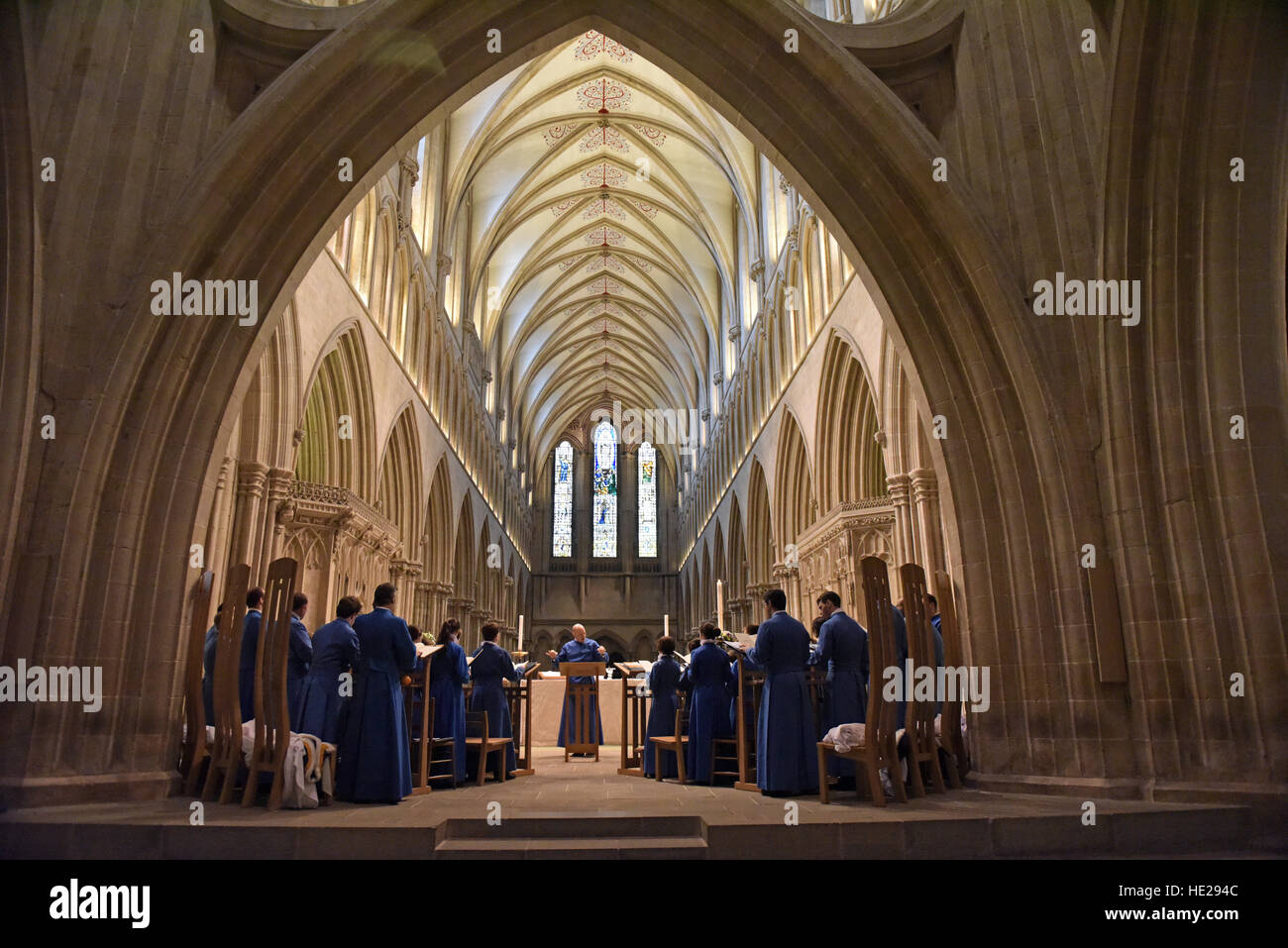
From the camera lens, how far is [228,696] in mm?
5207

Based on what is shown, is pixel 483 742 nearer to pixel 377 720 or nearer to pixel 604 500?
pixel 377 720

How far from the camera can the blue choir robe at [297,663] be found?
582cm

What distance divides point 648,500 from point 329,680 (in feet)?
110

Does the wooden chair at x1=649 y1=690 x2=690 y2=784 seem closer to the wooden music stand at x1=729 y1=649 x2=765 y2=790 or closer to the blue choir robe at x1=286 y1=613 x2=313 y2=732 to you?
the wooden music stand at x1=729 y1=649 x2=765 y2=790

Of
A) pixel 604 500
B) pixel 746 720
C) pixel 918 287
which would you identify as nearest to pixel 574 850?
pixel 746 720

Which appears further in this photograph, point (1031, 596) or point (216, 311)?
point (216, 311)

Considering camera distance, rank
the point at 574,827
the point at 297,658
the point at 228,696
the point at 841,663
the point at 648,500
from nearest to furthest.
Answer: the point at 574,827 < the point at 228,696 < the point at 297,658 < the point at 841,663 < the point at 648,500

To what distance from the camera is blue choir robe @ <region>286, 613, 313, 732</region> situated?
582 centimetres

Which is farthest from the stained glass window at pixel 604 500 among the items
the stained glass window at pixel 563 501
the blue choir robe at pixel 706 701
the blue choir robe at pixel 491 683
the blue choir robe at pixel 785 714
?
the blue choir robe at pixel 785 714

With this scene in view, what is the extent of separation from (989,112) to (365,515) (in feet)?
32.2

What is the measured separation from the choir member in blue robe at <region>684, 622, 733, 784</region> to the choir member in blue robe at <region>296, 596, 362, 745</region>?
8.99ft
